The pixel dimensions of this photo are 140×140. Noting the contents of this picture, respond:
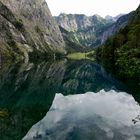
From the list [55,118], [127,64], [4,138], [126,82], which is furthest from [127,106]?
[127,64]

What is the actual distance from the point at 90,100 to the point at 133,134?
23226 millimetres

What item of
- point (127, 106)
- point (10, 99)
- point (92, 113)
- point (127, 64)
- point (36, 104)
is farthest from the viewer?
point (127, 64)

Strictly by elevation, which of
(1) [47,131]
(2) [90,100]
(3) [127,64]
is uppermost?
(1) [47,131]

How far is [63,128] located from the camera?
109 feet

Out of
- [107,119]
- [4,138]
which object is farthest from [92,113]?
[4,138]

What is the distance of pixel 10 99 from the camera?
2334 inches

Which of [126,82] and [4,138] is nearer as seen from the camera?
[4,138]

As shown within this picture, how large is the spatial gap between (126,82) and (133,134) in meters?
41.7

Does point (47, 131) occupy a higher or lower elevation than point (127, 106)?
higher

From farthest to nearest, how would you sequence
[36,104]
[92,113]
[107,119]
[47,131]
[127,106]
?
1. [36,104]
2. [127,106]
3. [92,113]
4. [107,119]
5. [47,131]

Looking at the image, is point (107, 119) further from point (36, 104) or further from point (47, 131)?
point (36, 104)

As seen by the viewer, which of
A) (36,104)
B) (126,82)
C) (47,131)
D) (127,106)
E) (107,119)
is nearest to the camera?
(47,131)

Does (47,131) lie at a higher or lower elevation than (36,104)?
higher

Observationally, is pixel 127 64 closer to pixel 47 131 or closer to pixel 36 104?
pixel 36 104
